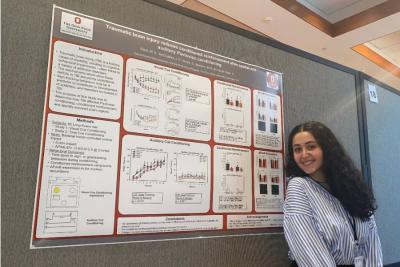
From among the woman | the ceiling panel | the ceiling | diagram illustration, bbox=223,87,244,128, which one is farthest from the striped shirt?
the ceiling panel

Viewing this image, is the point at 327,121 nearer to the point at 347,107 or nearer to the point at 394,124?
the point at 347,107

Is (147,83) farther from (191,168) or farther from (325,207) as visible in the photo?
(325,207)

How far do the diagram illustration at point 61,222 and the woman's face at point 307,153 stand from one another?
0.61m

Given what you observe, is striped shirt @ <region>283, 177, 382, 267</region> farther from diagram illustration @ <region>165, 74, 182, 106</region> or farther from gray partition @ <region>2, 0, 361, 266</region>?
diagram illustration @ <region>165, 74, 182, 106</region>

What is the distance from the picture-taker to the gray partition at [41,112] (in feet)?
1.85

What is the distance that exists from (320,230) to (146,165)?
1.58 feet

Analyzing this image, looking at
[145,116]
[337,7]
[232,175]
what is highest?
[337,7]

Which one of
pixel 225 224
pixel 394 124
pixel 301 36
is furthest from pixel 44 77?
pixel 301 36

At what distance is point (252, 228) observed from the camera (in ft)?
2.78

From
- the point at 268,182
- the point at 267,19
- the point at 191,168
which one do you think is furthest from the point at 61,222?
the point at 267,19

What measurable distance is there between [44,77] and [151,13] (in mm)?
290

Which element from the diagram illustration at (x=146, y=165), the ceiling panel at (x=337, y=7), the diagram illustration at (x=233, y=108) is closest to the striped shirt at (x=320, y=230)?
the diagram illustration at (x=233, y=108)

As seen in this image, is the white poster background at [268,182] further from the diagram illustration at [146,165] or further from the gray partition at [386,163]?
the gray partition at [386,163]

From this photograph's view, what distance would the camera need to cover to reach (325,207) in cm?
88
